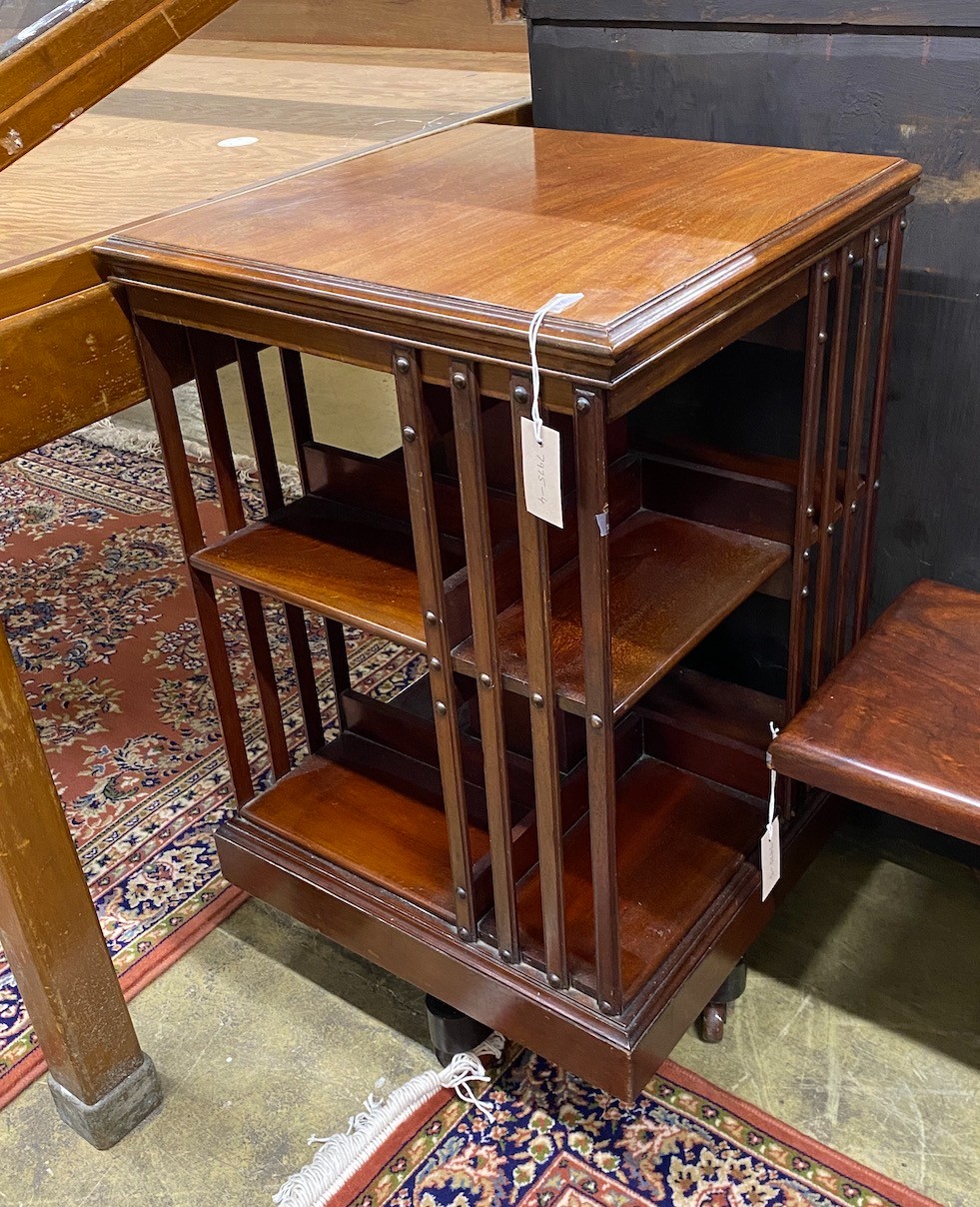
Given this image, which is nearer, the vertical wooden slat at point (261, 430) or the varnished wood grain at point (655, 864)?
the varnished wood grain at point (655, 864)

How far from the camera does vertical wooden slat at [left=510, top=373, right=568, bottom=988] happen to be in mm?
984

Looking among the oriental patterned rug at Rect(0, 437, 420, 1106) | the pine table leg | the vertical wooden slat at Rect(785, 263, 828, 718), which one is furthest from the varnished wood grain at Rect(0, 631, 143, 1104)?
the vertical wooden slat at Rect(785, 263, 828, 718)

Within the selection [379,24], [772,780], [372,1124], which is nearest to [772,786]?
[772,780]

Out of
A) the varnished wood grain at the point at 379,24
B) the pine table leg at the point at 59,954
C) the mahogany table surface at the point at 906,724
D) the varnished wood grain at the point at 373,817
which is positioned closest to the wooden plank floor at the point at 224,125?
the varnished wood grain at the point at 379,24

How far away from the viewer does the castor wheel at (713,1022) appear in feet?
4.84

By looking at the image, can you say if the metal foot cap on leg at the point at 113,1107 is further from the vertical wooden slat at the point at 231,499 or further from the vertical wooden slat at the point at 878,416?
the vertical wooden slat at the point at 878,416

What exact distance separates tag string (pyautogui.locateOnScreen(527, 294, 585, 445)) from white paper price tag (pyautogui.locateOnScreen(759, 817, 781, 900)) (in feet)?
2.19

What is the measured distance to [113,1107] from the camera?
4.66ft

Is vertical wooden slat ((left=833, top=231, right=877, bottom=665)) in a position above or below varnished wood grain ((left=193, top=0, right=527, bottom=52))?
below

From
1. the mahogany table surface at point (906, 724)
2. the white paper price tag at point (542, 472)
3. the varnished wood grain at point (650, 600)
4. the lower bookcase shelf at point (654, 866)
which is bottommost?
the lower bookcase shelf at point (654, 866)

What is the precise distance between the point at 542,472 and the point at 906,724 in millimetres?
533

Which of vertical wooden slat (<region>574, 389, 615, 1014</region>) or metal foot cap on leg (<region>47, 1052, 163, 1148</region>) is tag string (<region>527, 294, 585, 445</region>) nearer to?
vertical wooden slat (<region>574, 389, 615, 1014</region>)

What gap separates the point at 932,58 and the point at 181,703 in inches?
66.7

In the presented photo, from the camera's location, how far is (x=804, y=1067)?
1451 mm
